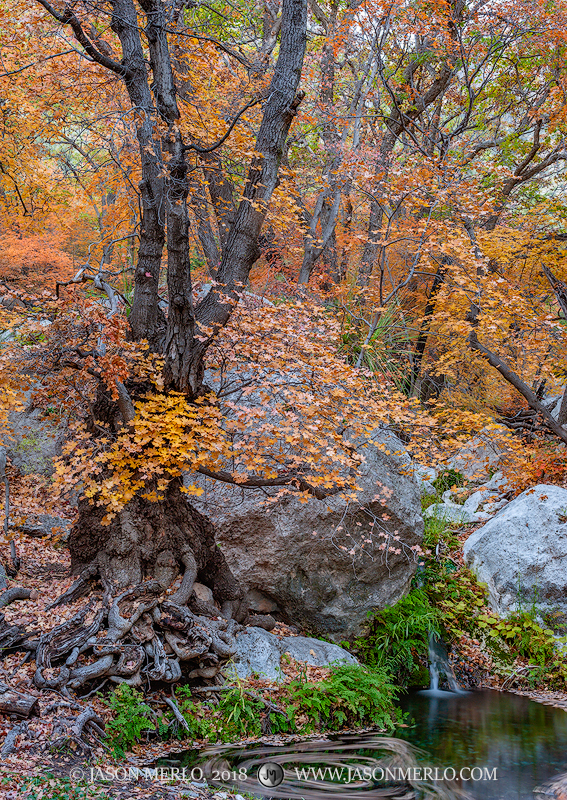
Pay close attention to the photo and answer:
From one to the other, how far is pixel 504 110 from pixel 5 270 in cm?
1068

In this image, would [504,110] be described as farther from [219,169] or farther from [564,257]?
[219,169]

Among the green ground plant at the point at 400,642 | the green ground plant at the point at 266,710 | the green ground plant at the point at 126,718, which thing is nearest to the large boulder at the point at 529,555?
the green ground plant at the point at 400,642

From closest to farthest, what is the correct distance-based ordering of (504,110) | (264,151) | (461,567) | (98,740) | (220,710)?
(98,740), (220,710), (264,151), (461,567), (504,110)

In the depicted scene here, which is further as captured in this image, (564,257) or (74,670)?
(564,257)

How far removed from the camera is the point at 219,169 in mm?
8266

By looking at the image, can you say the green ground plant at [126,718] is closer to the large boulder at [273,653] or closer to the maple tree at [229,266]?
the maple tree at [229,266]

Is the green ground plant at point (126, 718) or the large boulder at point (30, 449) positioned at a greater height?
the large boulder at point (30, 449)

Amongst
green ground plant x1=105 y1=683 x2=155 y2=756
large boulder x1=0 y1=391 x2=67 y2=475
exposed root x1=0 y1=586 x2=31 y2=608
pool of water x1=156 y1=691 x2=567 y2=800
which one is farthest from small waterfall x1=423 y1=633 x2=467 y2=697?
large boulder x1=0 y1=391 x2=67 y2=475

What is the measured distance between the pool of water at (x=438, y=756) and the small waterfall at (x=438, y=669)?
21.6 inches

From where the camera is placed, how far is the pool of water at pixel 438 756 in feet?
13.2

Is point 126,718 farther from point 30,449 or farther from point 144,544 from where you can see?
point 30,449

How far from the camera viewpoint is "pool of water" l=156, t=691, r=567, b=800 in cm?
404

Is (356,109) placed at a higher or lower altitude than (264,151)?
higher

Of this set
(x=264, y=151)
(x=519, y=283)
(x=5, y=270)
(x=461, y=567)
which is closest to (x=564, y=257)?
(x=519, y=283)
